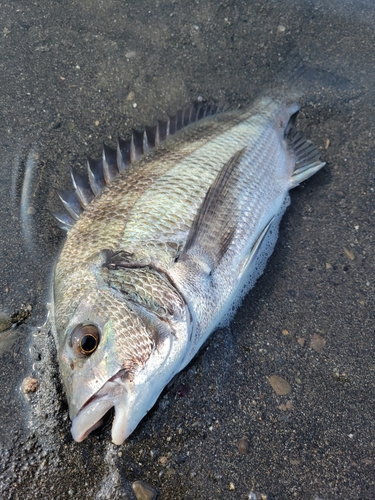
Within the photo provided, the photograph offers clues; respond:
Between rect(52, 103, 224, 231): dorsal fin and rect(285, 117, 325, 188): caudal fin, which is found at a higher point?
rect(52, 103, 224, 231): dorsal fin

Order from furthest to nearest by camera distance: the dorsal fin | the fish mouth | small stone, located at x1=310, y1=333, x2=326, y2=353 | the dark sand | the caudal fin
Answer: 1. the caudal fin
2. the dorsal fin
3. small stone, located at x1=310, y1=333, x2=326, y2=353
4. the dark sand
5. the fish mouth

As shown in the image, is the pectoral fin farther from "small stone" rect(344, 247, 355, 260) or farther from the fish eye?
"small stone" rect(344, 247, 355, 260)

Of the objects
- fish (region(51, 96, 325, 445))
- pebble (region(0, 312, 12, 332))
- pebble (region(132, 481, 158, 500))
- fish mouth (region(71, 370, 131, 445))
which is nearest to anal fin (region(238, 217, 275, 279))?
fish (region(51, 96, 325, 445))

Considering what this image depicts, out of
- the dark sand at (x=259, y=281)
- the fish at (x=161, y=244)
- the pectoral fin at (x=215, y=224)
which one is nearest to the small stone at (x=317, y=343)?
the dark sand at (x=259, y=281)

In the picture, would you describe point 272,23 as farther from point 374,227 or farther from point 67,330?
point 67,330

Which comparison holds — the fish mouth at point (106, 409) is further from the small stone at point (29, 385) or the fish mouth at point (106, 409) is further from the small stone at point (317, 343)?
the small stone at point (317, 343)

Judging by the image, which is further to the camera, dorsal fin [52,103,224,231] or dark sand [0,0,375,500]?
dorsal fin [52,103,224,231]

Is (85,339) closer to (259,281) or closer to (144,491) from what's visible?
(144,491)
